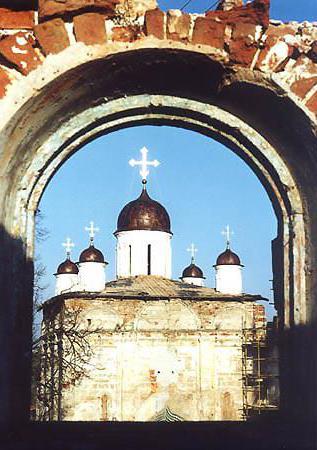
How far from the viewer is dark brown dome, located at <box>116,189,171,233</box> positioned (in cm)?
2848

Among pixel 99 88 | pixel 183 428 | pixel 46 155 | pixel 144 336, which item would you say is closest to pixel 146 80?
pixel 99 88

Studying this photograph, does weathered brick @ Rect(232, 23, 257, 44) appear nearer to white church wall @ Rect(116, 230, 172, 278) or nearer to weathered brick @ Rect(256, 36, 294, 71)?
weathered brick @ Rect(256, 36, 294, 71)

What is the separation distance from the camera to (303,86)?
4387 mm

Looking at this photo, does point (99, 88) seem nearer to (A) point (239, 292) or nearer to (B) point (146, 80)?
(B) point (146, 80)

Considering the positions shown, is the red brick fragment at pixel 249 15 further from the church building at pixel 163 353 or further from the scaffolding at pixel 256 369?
the scaffolding at pixel 256 369

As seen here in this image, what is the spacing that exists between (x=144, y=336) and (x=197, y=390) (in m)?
2.48

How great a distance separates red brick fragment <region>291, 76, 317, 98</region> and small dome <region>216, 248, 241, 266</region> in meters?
26.6

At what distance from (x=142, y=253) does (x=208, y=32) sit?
23943 millimetres

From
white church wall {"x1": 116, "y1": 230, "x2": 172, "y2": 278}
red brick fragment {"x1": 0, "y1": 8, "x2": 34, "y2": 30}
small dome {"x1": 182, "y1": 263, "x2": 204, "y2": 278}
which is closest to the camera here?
red brick fragment {"x1": 0, "y1": 8, "x2": 34, "y2": 30}

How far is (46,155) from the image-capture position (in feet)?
15.7

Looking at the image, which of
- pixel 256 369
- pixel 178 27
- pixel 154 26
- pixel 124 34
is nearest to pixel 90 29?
pixel 124 34

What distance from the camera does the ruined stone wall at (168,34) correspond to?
426 centimetres

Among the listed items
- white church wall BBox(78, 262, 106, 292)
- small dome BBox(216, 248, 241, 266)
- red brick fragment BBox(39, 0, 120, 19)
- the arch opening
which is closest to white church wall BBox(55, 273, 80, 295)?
white church wall BBox(78, 262, 106, 292)

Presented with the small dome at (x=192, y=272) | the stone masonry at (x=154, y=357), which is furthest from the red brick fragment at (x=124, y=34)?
the small dome at (x=192, y=272)
